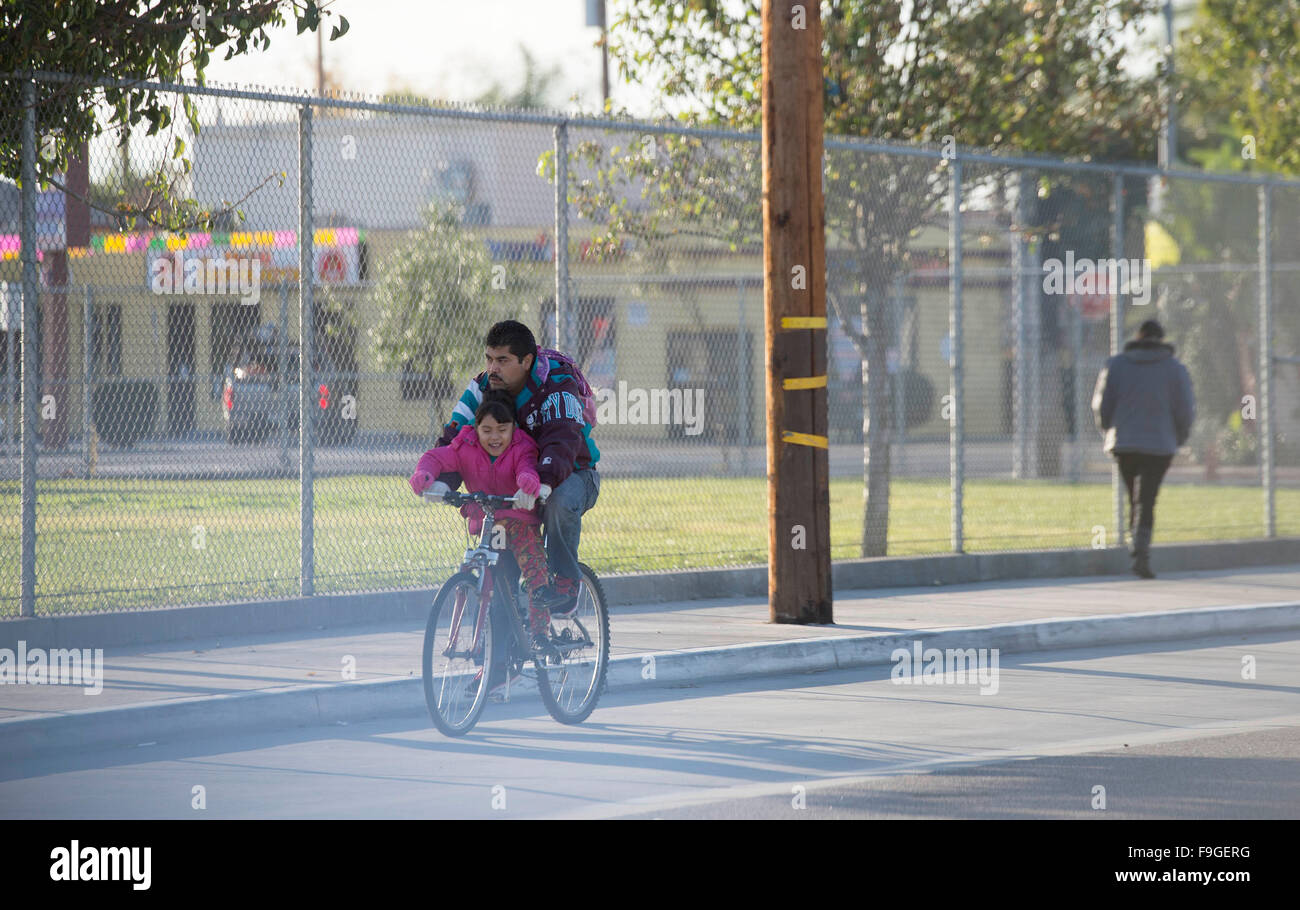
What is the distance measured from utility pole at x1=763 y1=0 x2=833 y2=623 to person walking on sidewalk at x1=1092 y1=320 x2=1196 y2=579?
4.24m

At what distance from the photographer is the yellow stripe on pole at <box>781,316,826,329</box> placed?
1081 cm

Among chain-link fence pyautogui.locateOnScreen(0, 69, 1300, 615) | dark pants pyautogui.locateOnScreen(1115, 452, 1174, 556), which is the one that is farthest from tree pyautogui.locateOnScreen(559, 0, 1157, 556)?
dark pants pyautogui.locateOnScreen(1115, 452, 1174, 556)

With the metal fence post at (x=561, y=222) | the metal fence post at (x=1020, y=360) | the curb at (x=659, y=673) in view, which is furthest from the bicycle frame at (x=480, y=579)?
the metal fence post at (x=1020, y=360)

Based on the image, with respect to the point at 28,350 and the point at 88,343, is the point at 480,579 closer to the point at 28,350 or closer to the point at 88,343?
the point at 28,350

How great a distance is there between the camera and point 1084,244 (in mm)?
24047

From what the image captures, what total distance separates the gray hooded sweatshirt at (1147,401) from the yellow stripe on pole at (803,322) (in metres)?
4.32

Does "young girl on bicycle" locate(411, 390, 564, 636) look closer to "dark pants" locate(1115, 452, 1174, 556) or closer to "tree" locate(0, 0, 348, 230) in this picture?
"tree" locate(0, 0, 348, 230)

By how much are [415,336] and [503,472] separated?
5339 mm

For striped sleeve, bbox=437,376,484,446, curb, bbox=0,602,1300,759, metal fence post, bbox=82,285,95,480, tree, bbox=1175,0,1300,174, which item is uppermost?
tree, bbox=1175,0,1300,174

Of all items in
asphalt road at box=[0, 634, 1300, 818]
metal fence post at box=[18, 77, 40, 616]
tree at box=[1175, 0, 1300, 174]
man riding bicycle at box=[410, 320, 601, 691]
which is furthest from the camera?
tree at box=[1175, 0, 1300, 174]

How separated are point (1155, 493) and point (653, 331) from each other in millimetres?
4397

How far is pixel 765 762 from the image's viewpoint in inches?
278
